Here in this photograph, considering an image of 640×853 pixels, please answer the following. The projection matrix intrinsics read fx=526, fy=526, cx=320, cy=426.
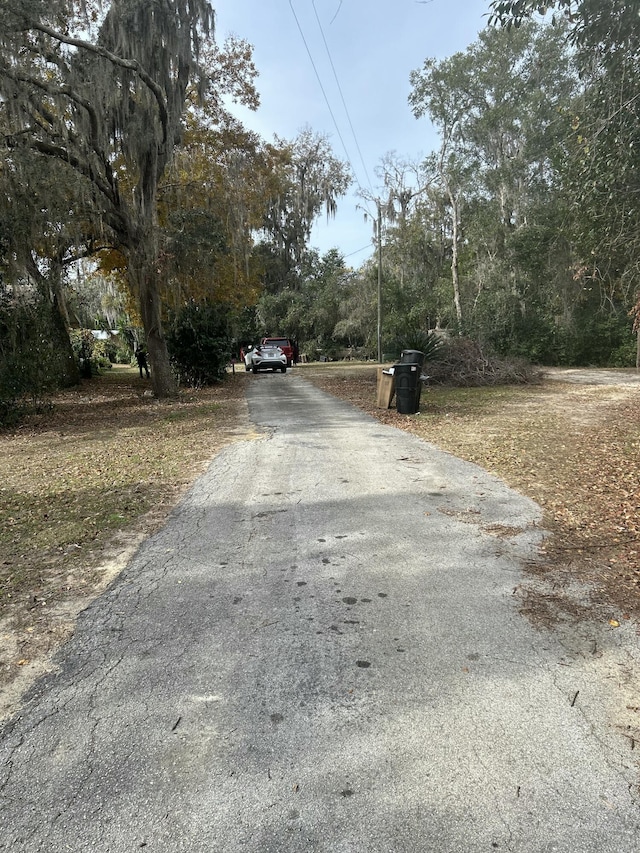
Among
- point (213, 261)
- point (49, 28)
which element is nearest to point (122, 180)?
point (213, 261)

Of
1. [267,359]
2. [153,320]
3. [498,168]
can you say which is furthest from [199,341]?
[498,168]

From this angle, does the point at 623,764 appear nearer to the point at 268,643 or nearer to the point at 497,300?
the point at 268,643

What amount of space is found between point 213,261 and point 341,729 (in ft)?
45.6

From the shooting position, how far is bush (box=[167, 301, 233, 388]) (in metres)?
17.1

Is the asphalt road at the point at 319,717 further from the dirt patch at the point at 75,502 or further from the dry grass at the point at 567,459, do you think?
the dry grass at the point at 567,459

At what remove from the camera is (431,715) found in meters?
2.22

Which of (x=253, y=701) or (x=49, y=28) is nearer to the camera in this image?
(x=253, y=701)

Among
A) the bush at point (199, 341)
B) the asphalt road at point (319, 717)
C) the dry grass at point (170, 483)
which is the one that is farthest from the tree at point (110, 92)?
the asphalt road at point (319, 717)

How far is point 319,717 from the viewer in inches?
87.4

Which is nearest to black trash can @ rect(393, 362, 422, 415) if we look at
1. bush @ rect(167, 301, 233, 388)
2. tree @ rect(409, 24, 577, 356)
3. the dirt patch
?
the dirt patch

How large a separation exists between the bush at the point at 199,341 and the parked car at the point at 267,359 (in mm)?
6667

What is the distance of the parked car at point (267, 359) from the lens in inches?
997

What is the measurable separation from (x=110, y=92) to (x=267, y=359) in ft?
49.1

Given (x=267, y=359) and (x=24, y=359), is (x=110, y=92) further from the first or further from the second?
(x=267, y=359)
